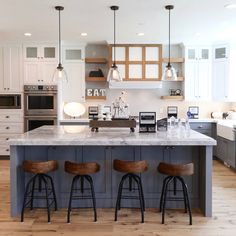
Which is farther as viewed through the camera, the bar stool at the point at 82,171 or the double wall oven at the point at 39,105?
the double wall oven at the point at 39,105

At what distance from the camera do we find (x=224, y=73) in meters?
7.17

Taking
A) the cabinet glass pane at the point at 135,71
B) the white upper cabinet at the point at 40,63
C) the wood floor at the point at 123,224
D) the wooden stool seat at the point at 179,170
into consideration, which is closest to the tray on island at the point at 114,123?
the wooden stool seat at the point at 179,170

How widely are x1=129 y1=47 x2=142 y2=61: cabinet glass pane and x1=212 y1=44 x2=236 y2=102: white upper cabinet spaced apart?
5.67 ft

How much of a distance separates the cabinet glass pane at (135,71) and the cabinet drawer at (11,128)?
270 centimetres

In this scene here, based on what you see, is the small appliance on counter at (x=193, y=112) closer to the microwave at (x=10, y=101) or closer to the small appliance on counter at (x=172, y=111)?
the small appliance on counter at (x=172, y=111)

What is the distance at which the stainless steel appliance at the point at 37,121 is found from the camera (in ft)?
23.3

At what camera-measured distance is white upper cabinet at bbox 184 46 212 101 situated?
741 centimetres

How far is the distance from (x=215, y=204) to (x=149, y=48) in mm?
3986

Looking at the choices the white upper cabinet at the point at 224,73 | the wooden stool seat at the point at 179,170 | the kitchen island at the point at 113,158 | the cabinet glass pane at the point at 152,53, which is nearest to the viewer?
the wooden stool seat at the point at 179,170

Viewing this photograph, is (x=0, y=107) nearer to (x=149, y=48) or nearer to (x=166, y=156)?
(x=149, y=48)

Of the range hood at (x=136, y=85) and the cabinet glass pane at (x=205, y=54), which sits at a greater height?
the cabinet glass pane at (x=205, y=54)

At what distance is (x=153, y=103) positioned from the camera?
25.4ft

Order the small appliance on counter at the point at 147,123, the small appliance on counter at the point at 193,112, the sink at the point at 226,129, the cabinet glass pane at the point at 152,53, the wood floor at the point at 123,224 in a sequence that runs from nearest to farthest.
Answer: the wood floor at the point at 123,224 → the small appliance on counter at the point at 147,123 → the sink at the point at 226,129 → the cabinet glass pane at the point at 152,53 → the small appliance on counter at the point at 193,112

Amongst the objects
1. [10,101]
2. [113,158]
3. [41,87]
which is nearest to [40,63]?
[41,87]
